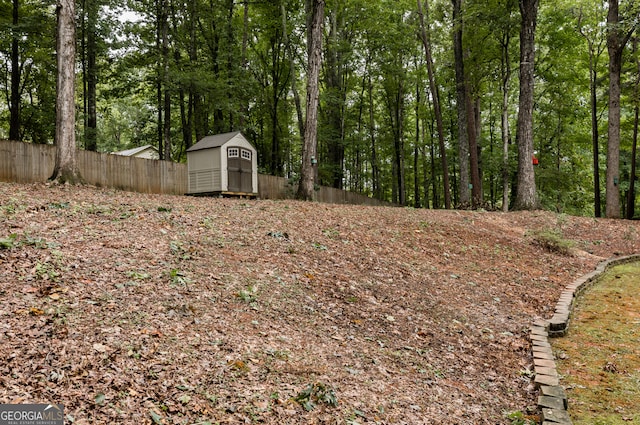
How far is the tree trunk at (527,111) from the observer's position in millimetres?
13383

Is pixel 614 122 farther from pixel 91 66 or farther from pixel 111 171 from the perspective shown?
pixel 91 66

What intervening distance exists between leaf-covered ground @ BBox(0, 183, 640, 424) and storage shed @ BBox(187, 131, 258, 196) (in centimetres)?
630

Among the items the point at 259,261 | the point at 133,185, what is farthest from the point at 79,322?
the point at 133,185

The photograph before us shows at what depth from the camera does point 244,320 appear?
3459 mm

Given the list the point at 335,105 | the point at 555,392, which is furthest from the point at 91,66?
the point at 555,392

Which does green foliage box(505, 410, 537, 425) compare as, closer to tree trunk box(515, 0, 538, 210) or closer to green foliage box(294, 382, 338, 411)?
green foliage box(294, 382, 338, 411)

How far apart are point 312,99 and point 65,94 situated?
22.5 feet

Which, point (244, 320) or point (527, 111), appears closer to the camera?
point (244, 320)

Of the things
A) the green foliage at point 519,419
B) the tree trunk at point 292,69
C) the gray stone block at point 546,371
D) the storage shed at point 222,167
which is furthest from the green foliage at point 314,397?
the tree trunk at point 292,69

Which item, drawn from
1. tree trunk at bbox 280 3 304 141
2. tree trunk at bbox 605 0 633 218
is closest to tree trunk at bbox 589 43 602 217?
tree trunk at bbox 605 0 633 218

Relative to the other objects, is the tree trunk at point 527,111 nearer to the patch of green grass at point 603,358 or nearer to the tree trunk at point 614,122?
the tree trunk at point 614,122

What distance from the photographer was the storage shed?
529 inches

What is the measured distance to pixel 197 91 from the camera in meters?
17.7

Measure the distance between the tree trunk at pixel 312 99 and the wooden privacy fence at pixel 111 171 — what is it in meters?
4.43
